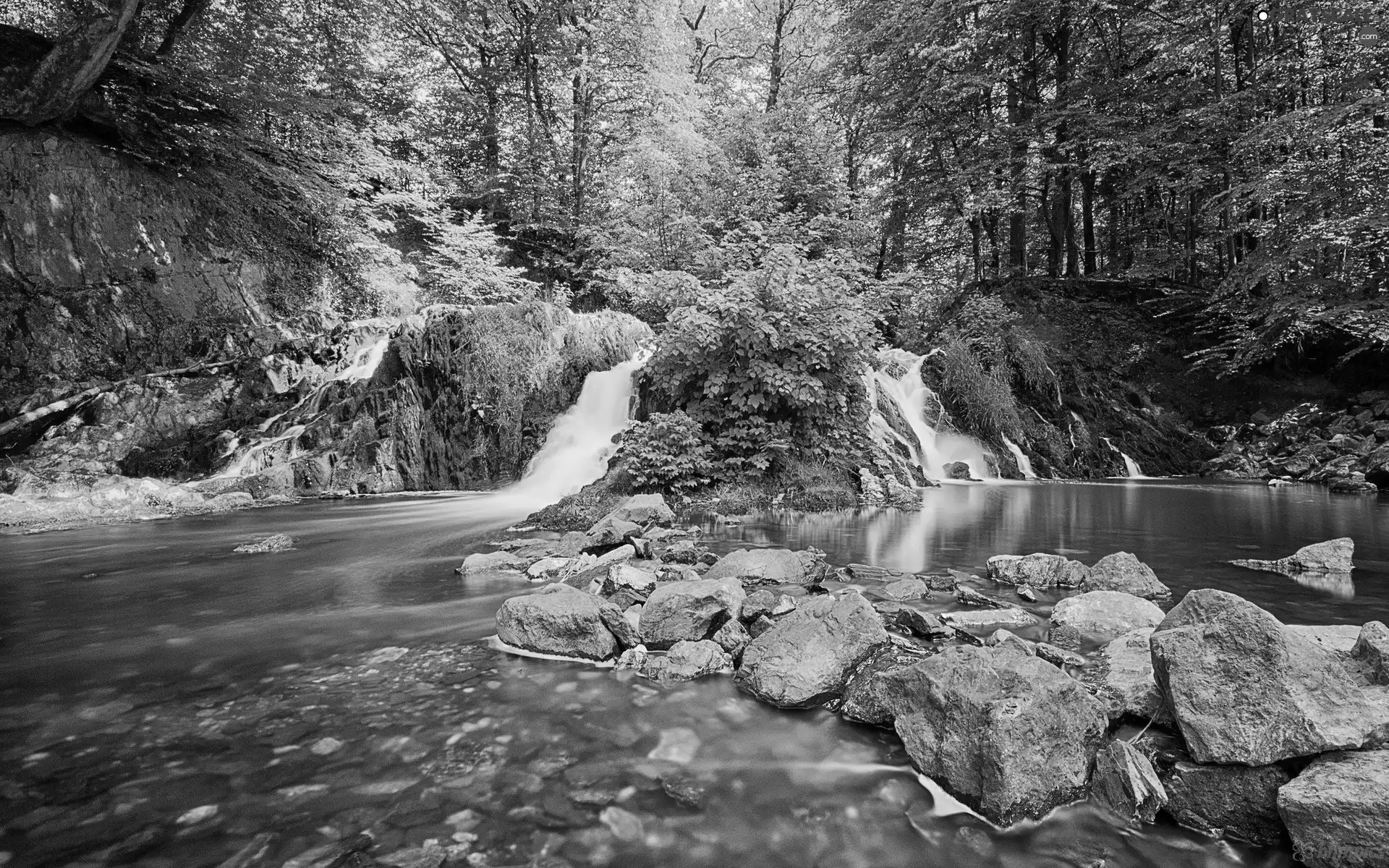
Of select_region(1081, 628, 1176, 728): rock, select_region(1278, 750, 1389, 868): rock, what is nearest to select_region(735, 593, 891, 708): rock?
select_region(1081, 628, 1176, 728): rock

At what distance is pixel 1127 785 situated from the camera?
6.79 feet

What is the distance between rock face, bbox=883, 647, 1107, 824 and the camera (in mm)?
2076

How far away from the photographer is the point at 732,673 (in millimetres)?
3285

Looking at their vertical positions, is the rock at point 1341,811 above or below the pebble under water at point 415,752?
above

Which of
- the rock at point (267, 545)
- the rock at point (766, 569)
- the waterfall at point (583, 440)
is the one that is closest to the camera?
the rock at point (766, 569)

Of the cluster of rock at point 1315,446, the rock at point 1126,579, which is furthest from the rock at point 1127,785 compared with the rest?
the cluster of rock at point 1315,446

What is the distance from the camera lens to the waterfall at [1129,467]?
547 inches

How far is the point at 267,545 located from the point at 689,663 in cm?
539

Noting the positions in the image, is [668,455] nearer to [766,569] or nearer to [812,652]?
[766,569]

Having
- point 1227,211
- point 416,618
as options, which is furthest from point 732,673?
point 1227,211

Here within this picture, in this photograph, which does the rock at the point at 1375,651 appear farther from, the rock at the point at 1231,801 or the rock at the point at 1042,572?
the rock at the point at 1042,572

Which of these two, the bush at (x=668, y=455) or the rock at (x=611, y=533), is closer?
the rock at (x=611, y=533)

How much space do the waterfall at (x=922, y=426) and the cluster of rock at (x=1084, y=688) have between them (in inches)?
373

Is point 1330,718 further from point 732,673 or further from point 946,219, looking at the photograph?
point 946,219
